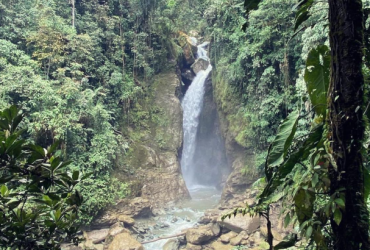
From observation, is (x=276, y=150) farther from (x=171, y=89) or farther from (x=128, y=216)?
(x=171, y=89)

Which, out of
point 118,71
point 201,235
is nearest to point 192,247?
point 201,235

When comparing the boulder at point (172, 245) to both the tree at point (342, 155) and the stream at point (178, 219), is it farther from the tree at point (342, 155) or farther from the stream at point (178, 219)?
the tree at point (342, 155)

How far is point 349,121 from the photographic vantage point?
3.72ft

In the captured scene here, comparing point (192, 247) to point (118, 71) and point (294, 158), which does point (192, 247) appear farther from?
point (118, 71)

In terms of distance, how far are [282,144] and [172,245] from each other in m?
8.20

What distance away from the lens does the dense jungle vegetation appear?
27.8 feet

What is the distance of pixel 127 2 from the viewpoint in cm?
1457

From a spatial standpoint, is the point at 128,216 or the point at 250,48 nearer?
the point at 128,216

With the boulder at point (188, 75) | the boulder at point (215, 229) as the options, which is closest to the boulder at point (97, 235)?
the boulder at point (215, 229)

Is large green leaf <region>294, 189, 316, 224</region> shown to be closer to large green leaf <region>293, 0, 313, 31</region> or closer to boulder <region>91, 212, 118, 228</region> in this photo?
large green leaf <region>293, 0, 313, 31</region>

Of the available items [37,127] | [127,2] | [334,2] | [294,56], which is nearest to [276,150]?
[334,2]

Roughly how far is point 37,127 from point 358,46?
8685mm

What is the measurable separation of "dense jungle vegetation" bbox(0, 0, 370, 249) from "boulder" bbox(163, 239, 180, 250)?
2.48 meters

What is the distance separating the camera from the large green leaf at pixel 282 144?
126cm
